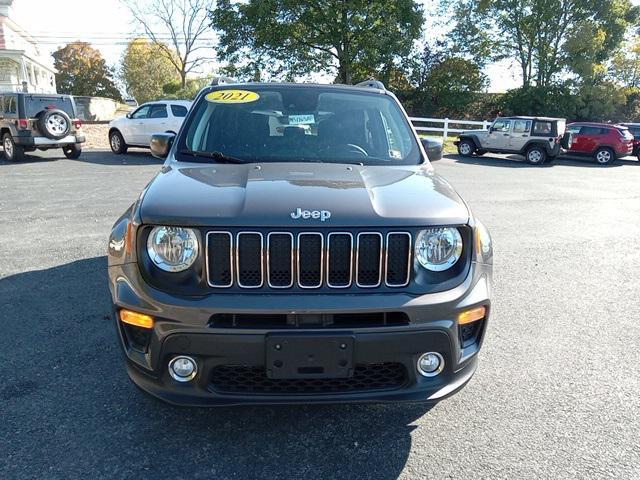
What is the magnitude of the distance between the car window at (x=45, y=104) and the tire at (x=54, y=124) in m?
0.24

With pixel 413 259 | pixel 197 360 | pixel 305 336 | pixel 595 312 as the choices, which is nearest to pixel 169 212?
pixel 197 360

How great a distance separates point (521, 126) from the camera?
19656 mm

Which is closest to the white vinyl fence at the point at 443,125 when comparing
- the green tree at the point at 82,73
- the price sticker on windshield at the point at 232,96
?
the price sticker on windshield at the point at 232,96

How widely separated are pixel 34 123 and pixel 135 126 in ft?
9.76

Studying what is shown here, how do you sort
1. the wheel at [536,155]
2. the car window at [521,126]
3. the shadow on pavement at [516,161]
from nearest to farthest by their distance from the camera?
the shadow on pavement at [516,161]
the wheel at [536,155]
the car window at [521,126]

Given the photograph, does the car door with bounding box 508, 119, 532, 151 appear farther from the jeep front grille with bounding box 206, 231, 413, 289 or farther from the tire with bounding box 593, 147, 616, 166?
the jeep front grille with bounding box 206, 231, 413, 289

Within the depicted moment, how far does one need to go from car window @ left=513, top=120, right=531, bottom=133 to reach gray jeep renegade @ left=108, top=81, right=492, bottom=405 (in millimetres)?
18965

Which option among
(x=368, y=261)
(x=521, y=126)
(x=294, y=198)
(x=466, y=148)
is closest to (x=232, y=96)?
(x=294, y=198)

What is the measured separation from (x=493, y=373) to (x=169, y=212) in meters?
2.35

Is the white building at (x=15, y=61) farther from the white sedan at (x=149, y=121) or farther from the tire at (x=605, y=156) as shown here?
the tire at (x=605, y=156)

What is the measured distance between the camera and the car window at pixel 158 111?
615 inches

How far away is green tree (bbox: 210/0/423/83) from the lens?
27.5 metres

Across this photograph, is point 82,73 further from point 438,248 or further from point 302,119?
point 438,248

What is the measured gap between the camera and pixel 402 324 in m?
2.24
